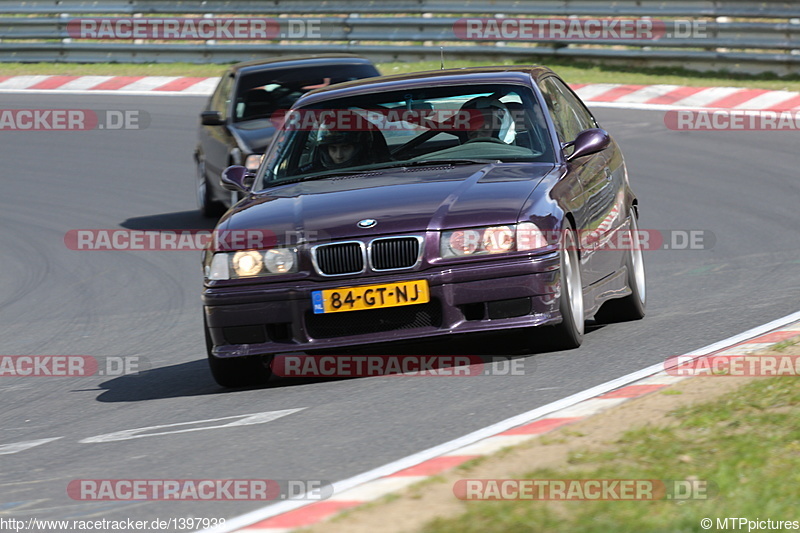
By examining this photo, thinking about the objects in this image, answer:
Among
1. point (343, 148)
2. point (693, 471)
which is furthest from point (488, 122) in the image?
point (693, 471)

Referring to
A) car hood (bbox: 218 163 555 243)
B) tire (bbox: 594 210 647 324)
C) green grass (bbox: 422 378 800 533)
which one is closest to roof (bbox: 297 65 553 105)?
car hood (bbox: 218 163 555 243)

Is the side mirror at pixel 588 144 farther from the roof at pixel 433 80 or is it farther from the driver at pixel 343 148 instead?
the driver at pixel 343 148

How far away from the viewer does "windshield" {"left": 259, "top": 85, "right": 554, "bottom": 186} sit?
8336 mm

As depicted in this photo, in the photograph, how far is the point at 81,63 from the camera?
88.4 feet

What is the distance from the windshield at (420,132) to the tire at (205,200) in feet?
21.3

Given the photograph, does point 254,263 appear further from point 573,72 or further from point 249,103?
point 573,72

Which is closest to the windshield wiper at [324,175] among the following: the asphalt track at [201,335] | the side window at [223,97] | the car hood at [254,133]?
the asphalt track at [201,335]

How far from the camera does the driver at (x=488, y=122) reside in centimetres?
839

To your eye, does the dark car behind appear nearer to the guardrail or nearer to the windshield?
the windshield

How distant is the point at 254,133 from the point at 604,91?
26.6 ft

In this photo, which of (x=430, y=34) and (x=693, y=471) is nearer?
(x=693, y=471)

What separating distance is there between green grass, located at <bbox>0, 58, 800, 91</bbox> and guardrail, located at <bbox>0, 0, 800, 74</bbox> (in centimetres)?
14

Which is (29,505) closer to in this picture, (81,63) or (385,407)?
(385,407)

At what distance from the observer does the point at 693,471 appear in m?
4.86
